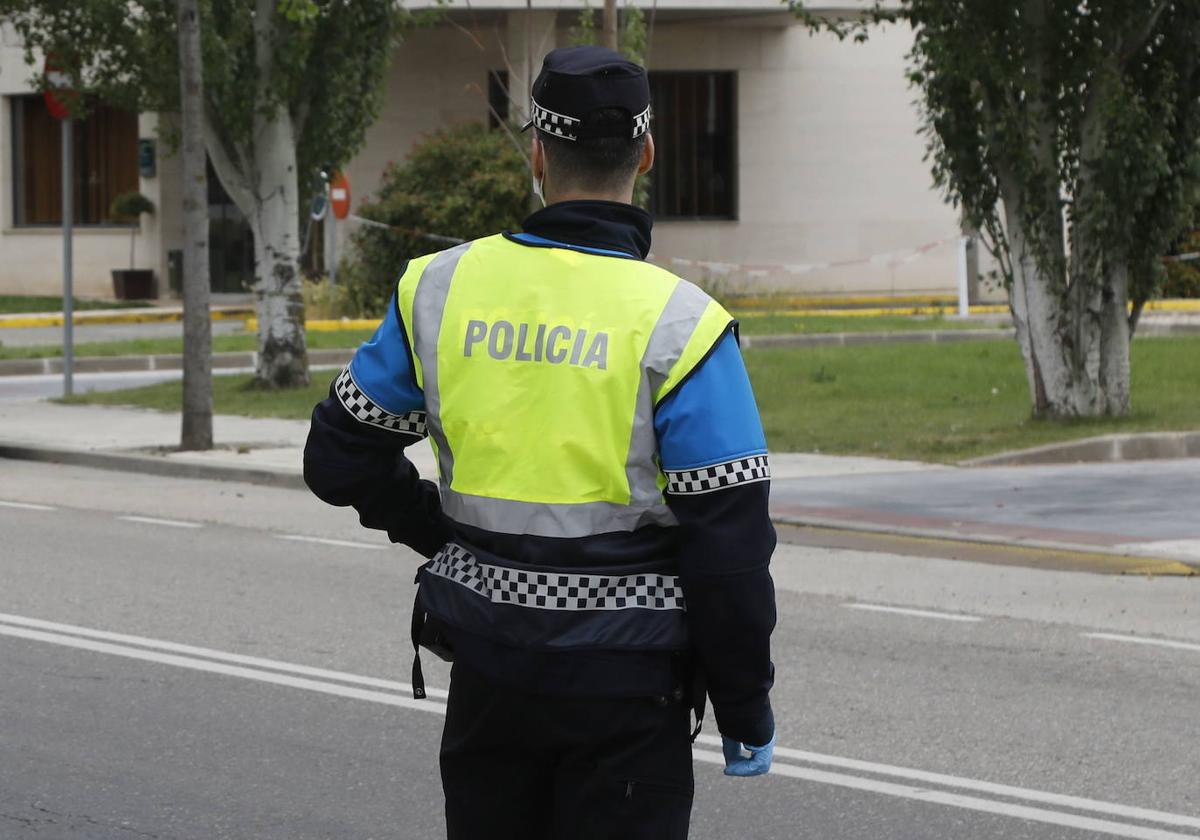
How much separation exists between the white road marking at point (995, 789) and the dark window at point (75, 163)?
34.3 m

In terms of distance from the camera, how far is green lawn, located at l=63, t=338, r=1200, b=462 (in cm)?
A: 1608

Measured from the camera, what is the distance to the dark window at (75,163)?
3922cm

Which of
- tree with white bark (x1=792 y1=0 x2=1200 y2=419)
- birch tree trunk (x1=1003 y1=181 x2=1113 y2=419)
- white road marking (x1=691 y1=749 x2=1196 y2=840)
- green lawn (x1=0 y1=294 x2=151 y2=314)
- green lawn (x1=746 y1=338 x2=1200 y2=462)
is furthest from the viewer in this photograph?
green lawn (x1=0 y1=294 x2=151 y2=314)

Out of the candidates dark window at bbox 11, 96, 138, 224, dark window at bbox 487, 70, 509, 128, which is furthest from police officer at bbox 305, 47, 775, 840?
dark window at bbox 11, 96, 138, 224

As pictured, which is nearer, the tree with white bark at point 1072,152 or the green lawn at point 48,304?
the tree with white bark at point 1072,152

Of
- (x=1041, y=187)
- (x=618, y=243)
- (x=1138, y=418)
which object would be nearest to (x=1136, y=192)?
(x=1041, y=187)

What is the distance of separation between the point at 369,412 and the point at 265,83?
17474 millimetres

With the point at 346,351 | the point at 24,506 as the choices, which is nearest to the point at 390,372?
the point at 24,506

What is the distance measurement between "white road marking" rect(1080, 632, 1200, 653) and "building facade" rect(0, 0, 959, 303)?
27509 millimetres

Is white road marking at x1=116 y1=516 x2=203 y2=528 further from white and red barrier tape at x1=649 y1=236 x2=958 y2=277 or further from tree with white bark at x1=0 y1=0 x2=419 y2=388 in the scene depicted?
white and red barrier tape at x1=649 y1=236 x2=958 y2=277

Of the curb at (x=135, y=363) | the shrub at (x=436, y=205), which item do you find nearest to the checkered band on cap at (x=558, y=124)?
the curb at (x=135, y=363)

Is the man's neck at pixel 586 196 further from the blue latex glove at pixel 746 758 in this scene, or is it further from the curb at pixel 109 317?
the curb at pixel 109 317

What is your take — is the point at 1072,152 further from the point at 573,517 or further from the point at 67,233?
the point at 573,517

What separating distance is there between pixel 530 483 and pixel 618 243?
1.38 feet
